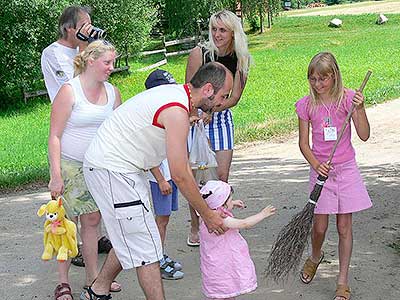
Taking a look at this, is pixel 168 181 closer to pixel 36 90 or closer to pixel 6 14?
pixel 6 14

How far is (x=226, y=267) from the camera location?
414 centimetres

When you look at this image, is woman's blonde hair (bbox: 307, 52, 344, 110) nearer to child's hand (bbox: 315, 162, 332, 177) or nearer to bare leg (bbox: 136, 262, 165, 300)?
child's hand (bbox: 315, 162, 332, 177)

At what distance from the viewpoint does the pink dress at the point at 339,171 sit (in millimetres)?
4801

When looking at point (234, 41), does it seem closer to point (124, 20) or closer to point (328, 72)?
point (328, 72)

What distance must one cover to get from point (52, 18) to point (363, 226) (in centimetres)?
1595

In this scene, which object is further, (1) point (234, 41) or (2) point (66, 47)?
(1) point (234, 41)

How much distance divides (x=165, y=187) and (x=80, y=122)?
0.74 metres

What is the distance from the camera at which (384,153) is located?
1040cm

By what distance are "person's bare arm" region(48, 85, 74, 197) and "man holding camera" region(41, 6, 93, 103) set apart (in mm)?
620

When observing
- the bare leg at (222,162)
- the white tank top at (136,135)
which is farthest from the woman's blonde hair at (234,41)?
the white tank top at (136,135)

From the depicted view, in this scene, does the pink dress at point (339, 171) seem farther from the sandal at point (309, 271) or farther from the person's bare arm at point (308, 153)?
the sandal at point (309, 271)

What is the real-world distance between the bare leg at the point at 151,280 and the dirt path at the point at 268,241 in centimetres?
89

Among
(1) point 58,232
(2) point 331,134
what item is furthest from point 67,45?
(2) point 331,134

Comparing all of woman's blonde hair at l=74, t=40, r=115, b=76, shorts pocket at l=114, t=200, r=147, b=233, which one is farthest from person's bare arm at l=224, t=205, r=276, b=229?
woman's blonde hair at l=74, t=40, r=115, b=76
